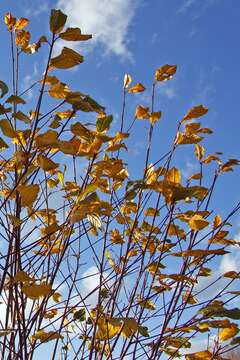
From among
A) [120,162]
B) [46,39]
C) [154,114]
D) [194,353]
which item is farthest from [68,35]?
[194,353]

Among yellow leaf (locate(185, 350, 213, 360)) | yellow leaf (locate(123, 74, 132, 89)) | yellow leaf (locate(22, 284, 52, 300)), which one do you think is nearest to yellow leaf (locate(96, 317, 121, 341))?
yellow leaf (locate(185, 350, 213, 360))

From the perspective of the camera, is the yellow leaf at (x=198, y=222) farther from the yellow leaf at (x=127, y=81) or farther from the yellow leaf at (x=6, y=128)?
the yellow leaf at (x=127, y=81)

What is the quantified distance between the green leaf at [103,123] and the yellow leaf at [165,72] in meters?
0.48

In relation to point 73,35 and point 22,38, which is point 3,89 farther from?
point 22,38

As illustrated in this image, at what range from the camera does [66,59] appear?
3.93ft

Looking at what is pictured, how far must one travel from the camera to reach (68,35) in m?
1.21

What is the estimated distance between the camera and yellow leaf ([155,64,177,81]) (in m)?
1.80

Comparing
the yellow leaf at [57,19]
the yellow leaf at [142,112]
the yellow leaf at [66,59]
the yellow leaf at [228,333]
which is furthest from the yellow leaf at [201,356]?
the yellow leaf at [57,19]

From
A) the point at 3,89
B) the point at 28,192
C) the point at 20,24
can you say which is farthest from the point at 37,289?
the point at 20,24

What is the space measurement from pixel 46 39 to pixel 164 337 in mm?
1089

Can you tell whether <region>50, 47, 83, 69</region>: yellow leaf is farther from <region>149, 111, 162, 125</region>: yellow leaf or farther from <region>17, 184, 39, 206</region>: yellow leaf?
<region>149, 111, 162, 125</region>: yellow leaf

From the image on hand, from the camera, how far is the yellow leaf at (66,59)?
1.19 m

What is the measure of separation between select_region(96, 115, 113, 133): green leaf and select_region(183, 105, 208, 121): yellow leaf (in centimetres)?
36

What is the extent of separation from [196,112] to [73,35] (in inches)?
25.1
